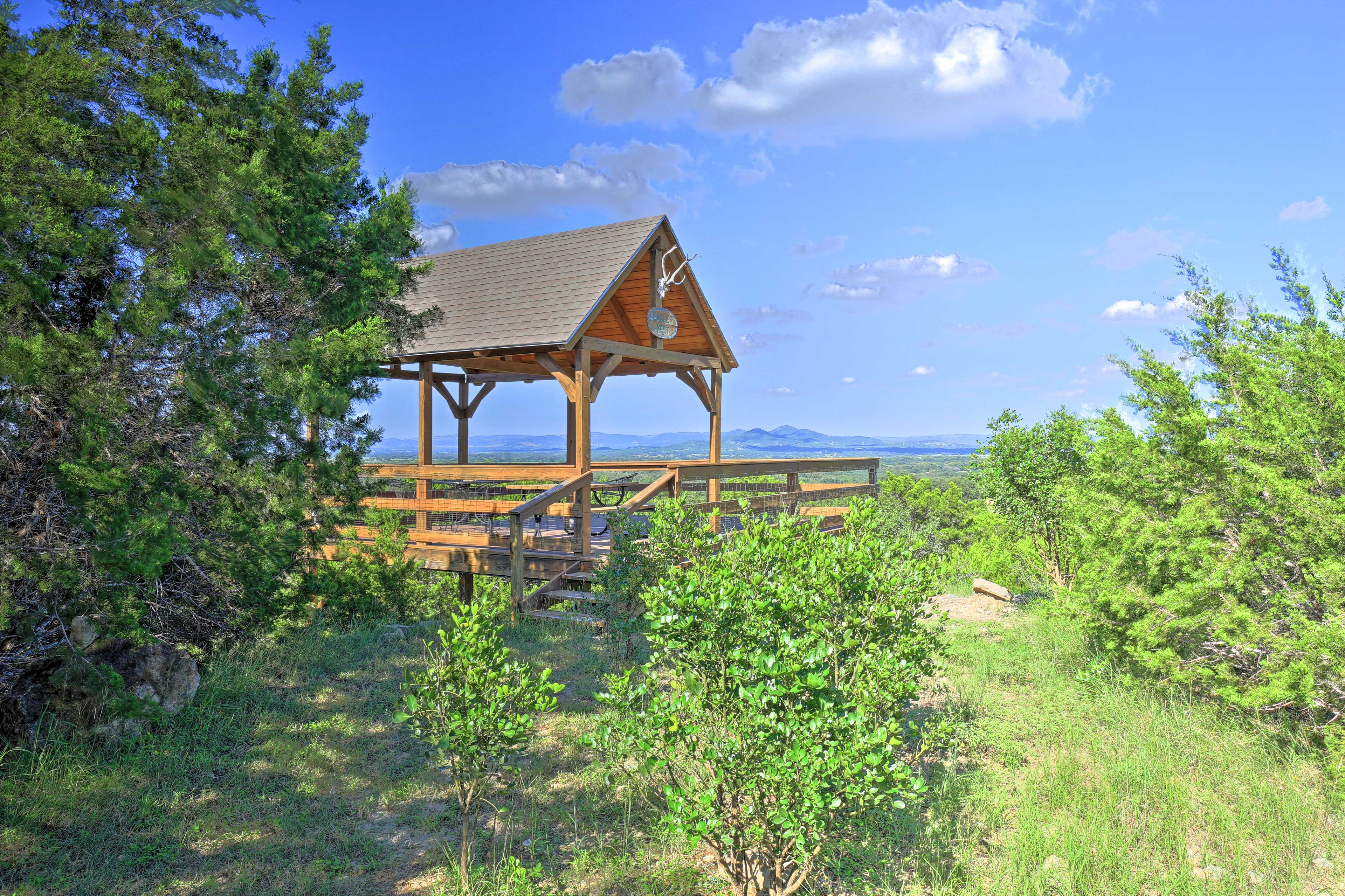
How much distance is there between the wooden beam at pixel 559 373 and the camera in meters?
10.7

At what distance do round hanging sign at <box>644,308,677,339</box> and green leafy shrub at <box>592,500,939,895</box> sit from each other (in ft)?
28.1

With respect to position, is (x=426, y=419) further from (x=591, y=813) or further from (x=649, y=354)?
(x=591, y=813)

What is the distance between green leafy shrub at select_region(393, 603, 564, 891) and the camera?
3.51 m

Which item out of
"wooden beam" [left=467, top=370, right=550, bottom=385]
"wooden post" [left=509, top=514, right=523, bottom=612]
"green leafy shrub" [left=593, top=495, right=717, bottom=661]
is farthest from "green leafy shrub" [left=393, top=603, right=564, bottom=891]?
"wooden beam" [left=467, top=370, right=550, bottom=385]

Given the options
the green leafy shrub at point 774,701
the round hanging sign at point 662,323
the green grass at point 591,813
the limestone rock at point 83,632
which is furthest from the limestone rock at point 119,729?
the round hanging sign at point 662,323

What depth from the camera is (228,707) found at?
565cm

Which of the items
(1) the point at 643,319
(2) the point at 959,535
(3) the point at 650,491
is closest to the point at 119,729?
(3) the point at 650,491

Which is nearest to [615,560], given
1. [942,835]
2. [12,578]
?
[942,835]

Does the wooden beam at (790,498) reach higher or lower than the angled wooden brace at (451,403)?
lower

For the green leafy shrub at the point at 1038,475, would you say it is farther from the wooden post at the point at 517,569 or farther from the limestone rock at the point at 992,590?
the wooden post at the point at 517,569

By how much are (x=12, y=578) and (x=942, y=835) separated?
17.8 ft

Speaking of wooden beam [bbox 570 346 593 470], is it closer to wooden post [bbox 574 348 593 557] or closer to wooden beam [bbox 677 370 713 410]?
wooden post [bbox 574 348 593 557]

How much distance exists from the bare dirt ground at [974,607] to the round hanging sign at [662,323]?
5892 millimetres

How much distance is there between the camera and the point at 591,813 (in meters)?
4.40
